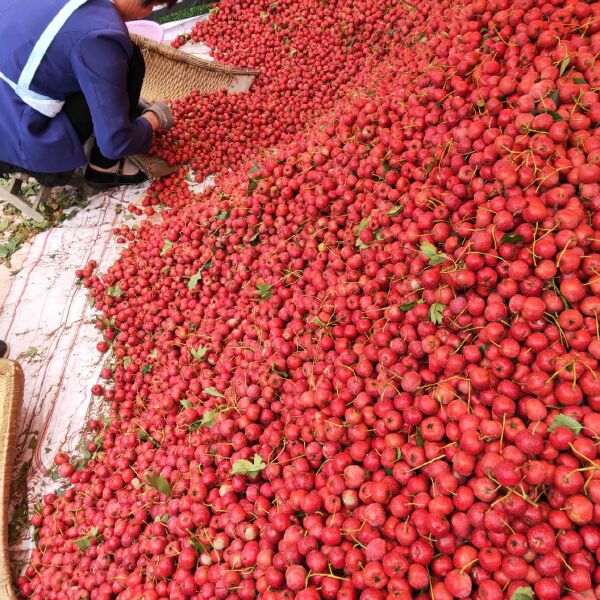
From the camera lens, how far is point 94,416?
3301 mm

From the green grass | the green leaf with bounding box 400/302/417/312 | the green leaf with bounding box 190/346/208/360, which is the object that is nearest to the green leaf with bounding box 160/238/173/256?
the green leaf with bounding box 190/346/208/360

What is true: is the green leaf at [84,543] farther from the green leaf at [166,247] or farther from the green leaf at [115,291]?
the green leaf at [166,247]

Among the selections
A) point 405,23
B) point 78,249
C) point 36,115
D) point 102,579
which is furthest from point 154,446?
point 405,23

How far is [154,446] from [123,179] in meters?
3.37

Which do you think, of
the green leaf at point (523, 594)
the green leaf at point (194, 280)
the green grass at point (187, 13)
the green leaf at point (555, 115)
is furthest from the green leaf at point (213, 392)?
the green grass at point (187, 13)

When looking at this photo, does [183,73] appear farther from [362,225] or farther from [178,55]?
[362,225]

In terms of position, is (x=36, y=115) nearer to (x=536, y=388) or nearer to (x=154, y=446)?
(x=154, y=446)

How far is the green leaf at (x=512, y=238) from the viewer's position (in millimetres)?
1854

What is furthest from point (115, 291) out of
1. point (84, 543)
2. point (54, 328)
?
point (84, 543)

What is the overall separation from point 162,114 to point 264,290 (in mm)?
2945

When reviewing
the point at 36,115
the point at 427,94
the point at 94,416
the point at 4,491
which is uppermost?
the point at 36,115

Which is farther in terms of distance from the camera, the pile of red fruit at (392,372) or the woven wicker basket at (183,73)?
the woven wicker basket at (183,73)

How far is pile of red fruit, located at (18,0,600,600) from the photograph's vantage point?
1.56 m

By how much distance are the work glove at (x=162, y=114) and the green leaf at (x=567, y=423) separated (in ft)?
15.0
